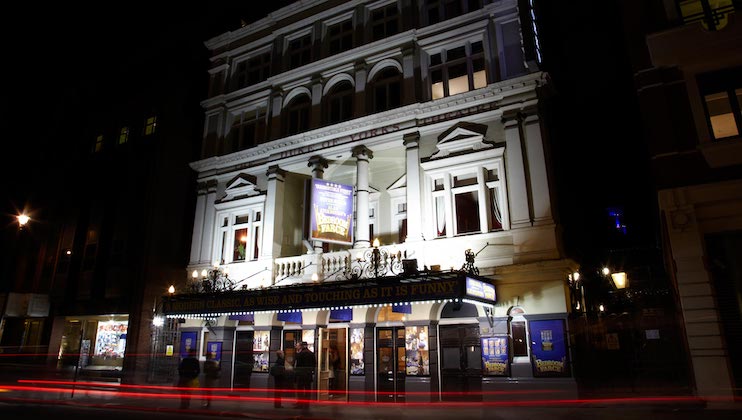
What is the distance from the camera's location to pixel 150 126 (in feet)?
90.9

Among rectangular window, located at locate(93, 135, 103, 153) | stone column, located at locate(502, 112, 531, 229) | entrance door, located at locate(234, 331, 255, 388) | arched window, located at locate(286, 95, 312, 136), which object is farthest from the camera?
rectangular window, located at locate(93, 135, 103, 153)

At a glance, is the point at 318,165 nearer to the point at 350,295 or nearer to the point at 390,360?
the point at 350,295

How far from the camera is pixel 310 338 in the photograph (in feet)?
62.5

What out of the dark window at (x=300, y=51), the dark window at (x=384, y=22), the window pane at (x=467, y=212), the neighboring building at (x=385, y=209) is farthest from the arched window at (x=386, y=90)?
the window pane at (x=467, y=212)

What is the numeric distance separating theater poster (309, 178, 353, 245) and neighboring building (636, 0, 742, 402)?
417 inches

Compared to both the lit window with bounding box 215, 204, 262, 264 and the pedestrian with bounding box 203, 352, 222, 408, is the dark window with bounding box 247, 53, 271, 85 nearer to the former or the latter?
the lit window with bounding box 215, 204, 262, 264

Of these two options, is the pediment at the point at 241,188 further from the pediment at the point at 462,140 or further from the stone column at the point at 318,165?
the pediment at the point at 462,140

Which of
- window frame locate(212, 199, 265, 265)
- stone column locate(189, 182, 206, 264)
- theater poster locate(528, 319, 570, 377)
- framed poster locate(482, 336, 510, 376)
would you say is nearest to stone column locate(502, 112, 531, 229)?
theater poster locate(528, 319, 570, 377)

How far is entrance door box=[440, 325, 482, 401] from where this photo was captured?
15.7 m

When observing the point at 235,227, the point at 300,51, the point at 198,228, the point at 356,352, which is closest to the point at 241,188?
the point at 235,227

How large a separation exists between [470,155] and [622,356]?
13115mm

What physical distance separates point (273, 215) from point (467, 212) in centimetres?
872

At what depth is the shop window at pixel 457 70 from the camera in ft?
62.7

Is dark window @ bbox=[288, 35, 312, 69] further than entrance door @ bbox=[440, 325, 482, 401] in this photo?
Yes
